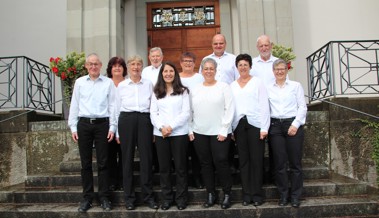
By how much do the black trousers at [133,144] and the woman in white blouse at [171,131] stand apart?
0.12 metres

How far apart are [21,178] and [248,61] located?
430 cm

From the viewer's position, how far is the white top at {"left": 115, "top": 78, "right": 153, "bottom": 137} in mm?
4285

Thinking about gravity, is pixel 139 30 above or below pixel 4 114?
above

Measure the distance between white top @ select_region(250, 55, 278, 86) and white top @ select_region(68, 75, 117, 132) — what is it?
6.11ft

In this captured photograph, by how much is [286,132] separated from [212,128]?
880mm

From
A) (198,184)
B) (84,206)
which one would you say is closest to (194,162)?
(198,184)

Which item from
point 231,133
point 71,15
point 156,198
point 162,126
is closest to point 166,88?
point 162,126

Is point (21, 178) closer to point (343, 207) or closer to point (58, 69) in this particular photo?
point (58, 69)

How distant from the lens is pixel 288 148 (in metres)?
4.30

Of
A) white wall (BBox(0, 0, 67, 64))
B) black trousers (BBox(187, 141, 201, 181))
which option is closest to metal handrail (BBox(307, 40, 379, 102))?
black trousers (BBox(187, 141, 201, 181))

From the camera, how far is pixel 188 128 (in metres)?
4.28

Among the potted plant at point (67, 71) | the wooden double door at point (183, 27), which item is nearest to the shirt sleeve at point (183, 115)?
the potted plant at point (67, 71)

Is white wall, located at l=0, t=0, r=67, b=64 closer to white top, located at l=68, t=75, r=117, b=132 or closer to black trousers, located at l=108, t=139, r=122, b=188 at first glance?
white top, located at l=68, t=75, r=117, b=132

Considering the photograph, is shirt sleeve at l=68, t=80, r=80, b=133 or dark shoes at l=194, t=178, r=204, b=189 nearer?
shirt sleeve at l=68, t=80, r=80, b=133
